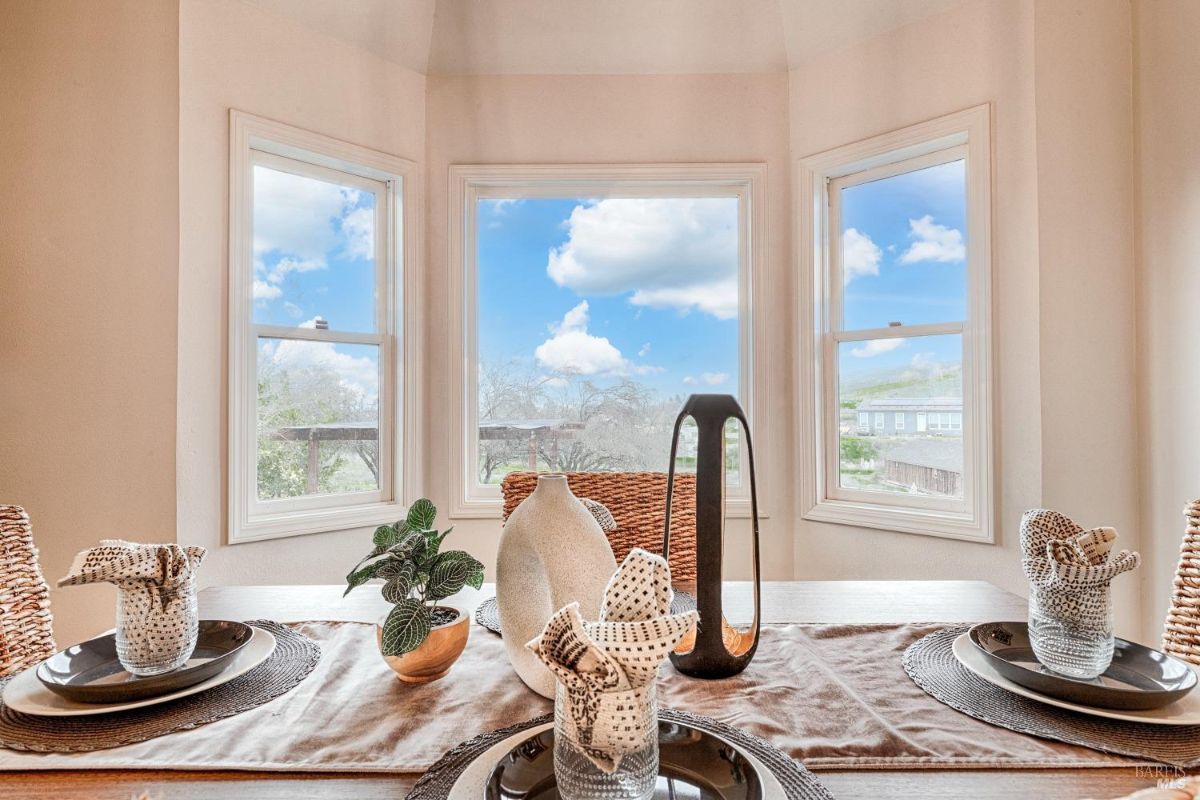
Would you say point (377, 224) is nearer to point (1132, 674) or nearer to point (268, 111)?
point (268, 111)

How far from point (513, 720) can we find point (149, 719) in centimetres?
43

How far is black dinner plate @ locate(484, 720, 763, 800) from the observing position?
1.89ft

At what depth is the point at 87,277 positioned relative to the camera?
1.92 metres

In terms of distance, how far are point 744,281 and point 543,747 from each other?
2.27m

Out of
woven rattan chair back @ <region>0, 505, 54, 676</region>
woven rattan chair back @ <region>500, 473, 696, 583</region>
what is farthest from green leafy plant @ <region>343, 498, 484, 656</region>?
woven rattan chair back @ <region>500, 473, 696, 583</region>

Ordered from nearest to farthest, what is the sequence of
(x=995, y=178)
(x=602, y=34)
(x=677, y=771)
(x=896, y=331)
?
(x=677, y=771) → (x=995, y=178) → (x=896, y=331) → (x=602, y=34)

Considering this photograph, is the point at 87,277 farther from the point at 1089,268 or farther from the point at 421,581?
the point at 1089,268

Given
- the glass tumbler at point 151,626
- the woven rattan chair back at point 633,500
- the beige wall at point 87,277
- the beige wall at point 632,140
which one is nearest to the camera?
the glass tumbler at point 151,626

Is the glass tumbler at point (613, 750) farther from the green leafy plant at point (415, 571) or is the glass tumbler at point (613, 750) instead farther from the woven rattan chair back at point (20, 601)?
the woven rattan chair back at point (20, 601)

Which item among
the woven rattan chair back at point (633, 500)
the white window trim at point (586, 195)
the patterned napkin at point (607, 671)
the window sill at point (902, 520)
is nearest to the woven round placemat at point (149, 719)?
the patterned napkin at point (607, 671)

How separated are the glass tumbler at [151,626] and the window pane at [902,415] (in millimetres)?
2293

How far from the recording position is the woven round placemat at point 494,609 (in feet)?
3.57

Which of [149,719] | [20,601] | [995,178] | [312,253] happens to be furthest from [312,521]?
[995,178]

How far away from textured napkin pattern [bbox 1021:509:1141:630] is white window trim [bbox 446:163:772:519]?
5.82 feet
